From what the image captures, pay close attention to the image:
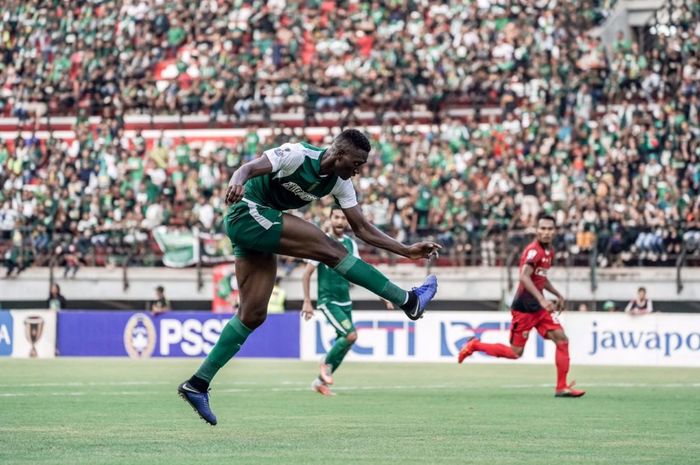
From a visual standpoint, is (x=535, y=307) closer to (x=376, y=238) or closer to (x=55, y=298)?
(x=376, y=238)

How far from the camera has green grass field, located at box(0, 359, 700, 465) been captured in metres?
9.53

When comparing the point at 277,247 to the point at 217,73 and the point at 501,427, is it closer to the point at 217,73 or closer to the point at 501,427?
the point at 501,427

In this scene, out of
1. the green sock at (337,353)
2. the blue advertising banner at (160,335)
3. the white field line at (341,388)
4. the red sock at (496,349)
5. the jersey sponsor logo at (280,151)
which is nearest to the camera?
the jersey sponsor logo at (280,151)

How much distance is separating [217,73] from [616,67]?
36.6 ft

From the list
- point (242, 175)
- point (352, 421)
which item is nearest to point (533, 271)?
point (352, 421)

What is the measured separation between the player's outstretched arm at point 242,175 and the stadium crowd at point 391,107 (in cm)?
Result: 2167

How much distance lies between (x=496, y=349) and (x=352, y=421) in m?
5.26

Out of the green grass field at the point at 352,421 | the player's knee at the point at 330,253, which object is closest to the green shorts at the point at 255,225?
the player's knee at the point at 330,253

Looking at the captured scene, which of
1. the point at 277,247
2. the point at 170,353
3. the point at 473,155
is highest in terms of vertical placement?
the point at 473,155

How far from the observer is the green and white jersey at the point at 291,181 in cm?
1069

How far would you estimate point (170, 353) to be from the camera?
3023 centimetres

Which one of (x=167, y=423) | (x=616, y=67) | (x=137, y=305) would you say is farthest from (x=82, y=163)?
(x=167, y=423)

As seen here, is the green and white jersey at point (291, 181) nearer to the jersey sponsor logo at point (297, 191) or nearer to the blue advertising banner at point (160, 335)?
the jersey sponsor logo at point (297, 191)

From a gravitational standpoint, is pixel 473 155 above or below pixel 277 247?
above
